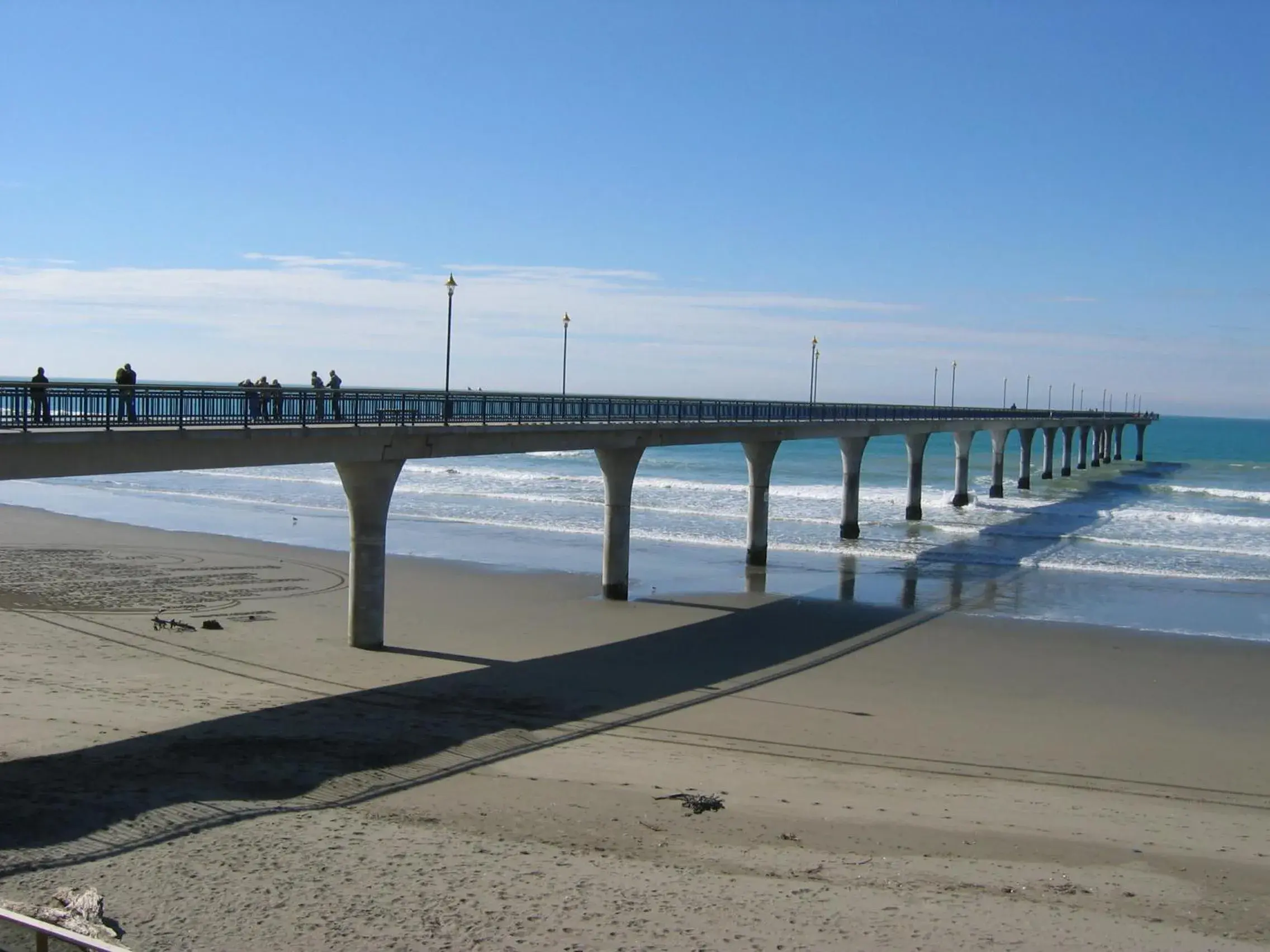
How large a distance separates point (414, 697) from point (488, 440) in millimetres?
7944

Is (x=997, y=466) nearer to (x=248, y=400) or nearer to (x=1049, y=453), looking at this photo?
(x=1049, y=453)

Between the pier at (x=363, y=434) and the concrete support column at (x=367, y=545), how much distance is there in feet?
0.07

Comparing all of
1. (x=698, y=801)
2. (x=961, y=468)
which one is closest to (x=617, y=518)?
(x=698, y=801)

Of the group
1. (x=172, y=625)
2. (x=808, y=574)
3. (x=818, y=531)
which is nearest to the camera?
(x=172, y=625)

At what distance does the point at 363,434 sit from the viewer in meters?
20.3

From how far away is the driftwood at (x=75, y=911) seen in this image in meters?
7.96

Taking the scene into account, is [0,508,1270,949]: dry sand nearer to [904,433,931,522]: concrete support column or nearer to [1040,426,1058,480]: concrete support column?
[904,433,931,522]: concrete support column

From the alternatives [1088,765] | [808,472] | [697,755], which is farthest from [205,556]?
[808,472]

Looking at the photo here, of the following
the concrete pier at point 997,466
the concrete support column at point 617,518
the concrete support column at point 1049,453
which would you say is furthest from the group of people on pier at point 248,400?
the concrete support column at point 1049,453

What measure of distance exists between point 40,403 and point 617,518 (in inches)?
601

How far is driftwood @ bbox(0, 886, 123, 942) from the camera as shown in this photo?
26.1 feet

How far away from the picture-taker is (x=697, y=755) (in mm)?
14820

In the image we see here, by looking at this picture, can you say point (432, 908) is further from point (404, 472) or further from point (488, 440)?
point (404, 472)

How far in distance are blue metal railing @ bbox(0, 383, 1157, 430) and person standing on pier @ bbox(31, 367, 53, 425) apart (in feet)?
0.04
